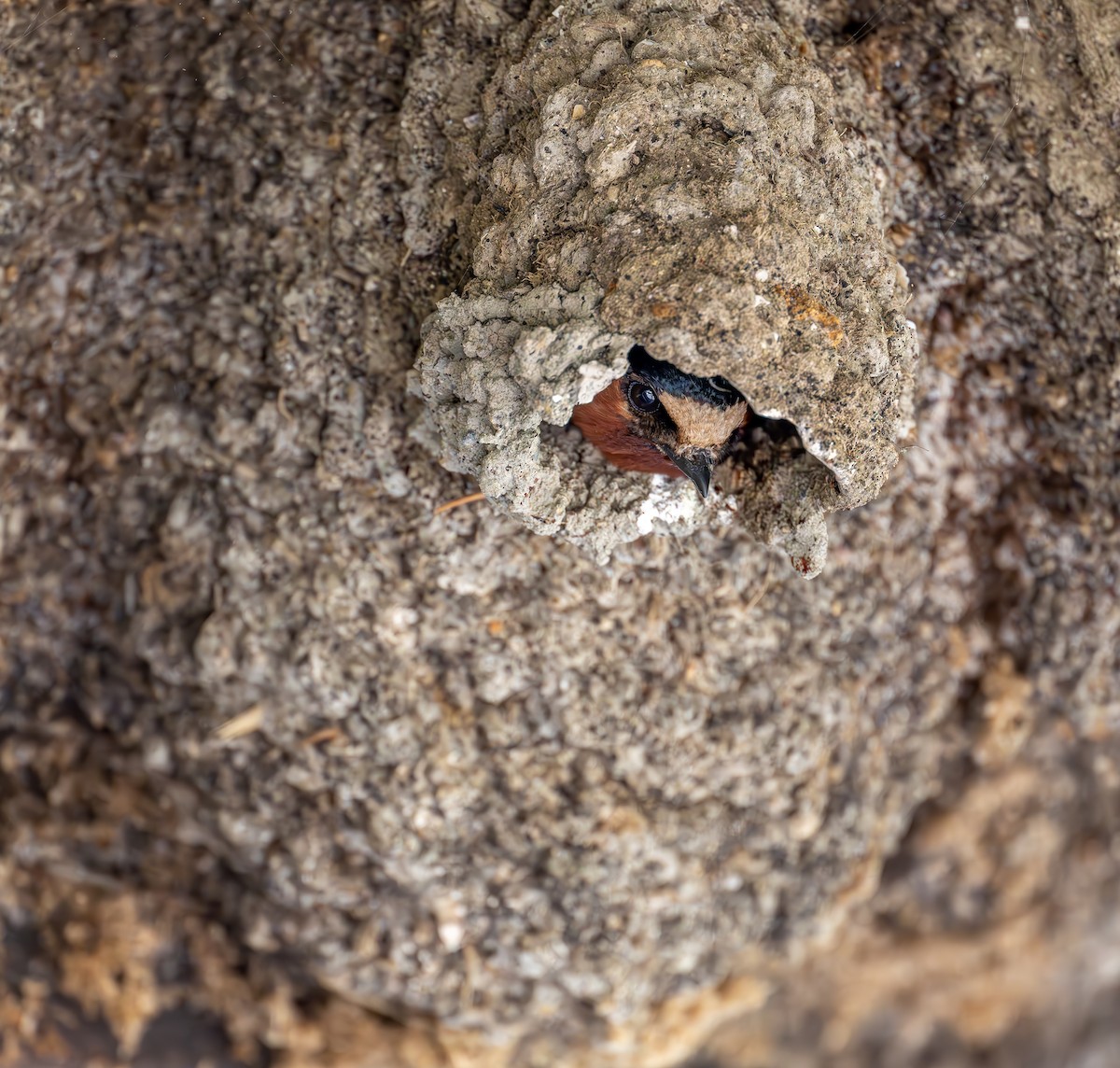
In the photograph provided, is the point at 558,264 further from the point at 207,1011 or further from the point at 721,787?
the point at 207,1011

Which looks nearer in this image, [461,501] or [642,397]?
[642,397]

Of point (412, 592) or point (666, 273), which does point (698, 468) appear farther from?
point (412, 592)

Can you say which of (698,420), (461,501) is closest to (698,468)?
(698,420)

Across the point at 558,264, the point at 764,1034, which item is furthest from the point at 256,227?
the point at 764,1034

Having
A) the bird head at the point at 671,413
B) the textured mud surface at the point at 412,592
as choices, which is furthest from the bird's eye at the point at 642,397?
the textured mud surface at the point at 412,592

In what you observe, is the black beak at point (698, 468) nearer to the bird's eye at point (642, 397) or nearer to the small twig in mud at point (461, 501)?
the bird's eye at point (642, 397)

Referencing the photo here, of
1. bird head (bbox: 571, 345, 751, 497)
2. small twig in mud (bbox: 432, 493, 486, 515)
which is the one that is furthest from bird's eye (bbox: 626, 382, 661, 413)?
small twig in mud (bbox: 432, 493, 486, 515)

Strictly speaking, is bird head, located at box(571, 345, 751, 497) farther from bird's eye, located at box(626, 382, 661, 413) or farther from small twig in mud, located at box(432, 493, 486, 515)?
small twig in mud, located at box(432, 493, 486, 515)

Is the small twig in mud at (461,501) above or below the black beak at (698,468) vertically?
below
